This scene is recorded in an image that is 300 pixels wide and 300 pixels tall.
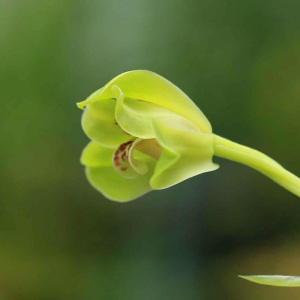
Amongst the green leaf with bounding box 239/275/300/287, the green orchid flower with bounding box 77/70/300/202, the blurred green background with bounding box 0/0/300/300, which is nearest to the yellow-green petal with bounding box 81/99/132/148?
the green orchid flower with bounding box 77/70/300/202

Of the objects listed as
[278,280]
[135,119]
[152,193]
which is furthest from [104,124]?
[152,193]

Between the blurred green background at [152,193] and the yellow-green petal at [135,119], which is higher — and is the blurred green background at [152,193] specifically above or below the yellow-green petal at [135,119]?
above

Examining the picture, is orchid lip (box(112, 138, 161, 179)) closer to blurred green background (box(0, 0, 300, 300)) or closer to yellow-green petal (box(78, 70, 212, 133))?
yellow-green petal (box(78, 70, 212, 133))

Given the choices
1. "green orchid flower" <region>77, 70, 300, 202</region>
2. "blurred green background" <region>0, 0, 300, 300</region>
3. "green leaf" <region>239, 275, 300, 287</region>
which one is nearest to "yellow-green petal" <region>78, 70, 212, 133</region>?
"green orchid flower" <region>77, 70, 300, 202</region>

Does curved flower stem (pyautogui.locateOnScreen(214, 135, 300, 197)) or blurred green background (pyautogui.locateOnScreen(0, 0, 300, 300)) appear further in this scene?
blurred green background (pyautogui.locateOnScreen(0, 0, 300, 300))

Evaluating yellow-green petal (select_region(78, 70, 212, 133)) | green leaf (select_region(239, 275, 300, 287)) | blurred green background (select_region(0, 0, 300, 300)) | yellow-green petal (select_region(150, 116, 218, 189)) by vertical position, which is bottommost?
green leaf (select_region(239, 275, 300, 287))

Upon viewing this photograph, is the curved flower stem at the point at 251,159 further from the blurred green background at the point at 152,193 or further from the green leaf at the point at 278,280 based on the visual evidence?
the blurred green background at the point at 152,193

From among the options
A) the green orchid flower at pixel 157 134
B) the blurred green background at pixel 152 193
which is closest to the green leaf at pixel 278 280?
the green orchid flower at pixel 157 134

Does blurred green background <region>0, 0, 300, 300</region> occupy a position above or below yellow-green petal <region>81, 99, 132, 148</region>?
above
